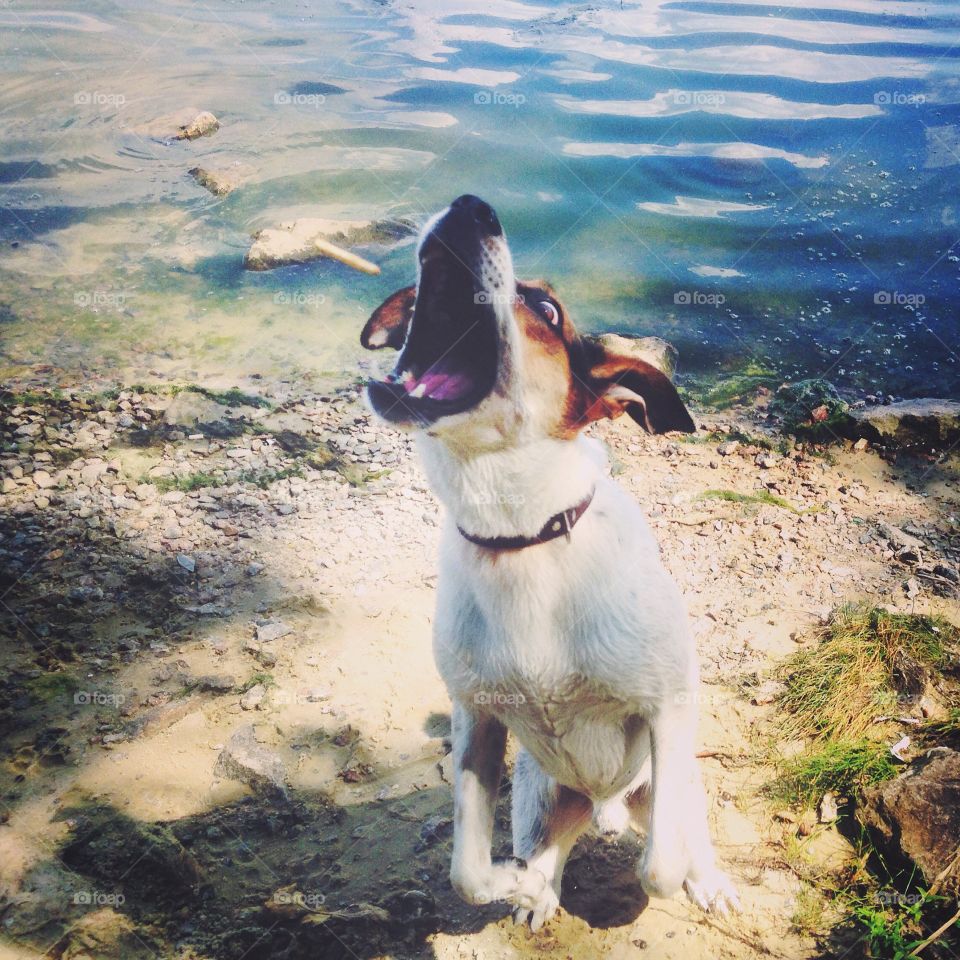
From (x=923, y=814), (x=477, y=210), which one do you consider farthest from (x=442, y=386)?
(x=923, y=814)

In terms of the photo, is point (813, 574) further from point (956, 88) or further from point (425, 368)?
point (956, 88)

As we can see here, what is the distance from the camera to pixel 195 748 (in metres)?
4.00

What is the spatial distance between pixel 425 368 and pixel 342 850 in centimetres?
233

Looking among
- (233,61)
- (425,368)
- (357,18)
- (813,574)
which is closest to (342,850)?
(425,368)

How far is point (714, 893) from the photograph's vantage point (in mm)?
3312

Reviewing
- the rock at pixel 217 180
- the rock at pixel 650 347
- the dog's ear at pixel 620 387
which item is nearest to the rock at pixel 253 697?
the dog's ear at pixel 620 387

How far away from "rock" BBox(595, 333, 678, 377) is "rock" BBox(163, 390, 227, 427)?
10.6 feet

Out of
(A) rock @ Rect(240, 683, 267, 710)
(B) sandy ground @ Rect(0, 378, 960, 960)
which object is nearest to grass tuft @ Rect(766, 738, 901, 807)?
(B) sandy ground @ Rect(0, 378, 960, 960)

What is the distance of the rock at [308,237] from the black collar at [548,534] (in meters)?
6.10

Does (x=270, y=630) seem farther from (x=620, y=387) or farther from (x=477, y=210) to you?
(x=477, y=210)

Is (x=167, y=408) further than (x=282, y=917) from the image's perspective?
Yes

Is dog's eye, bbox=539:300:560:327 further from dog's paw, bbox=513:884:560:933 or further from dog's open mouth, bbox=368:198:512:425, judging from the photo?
dog's paw, bbox=513:884:560:933

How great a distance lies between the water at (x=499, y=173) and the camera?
7660 millimetres

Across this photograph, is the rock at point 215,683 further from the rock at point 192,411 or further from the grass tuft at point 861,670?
the grass tuft at point 861,670
